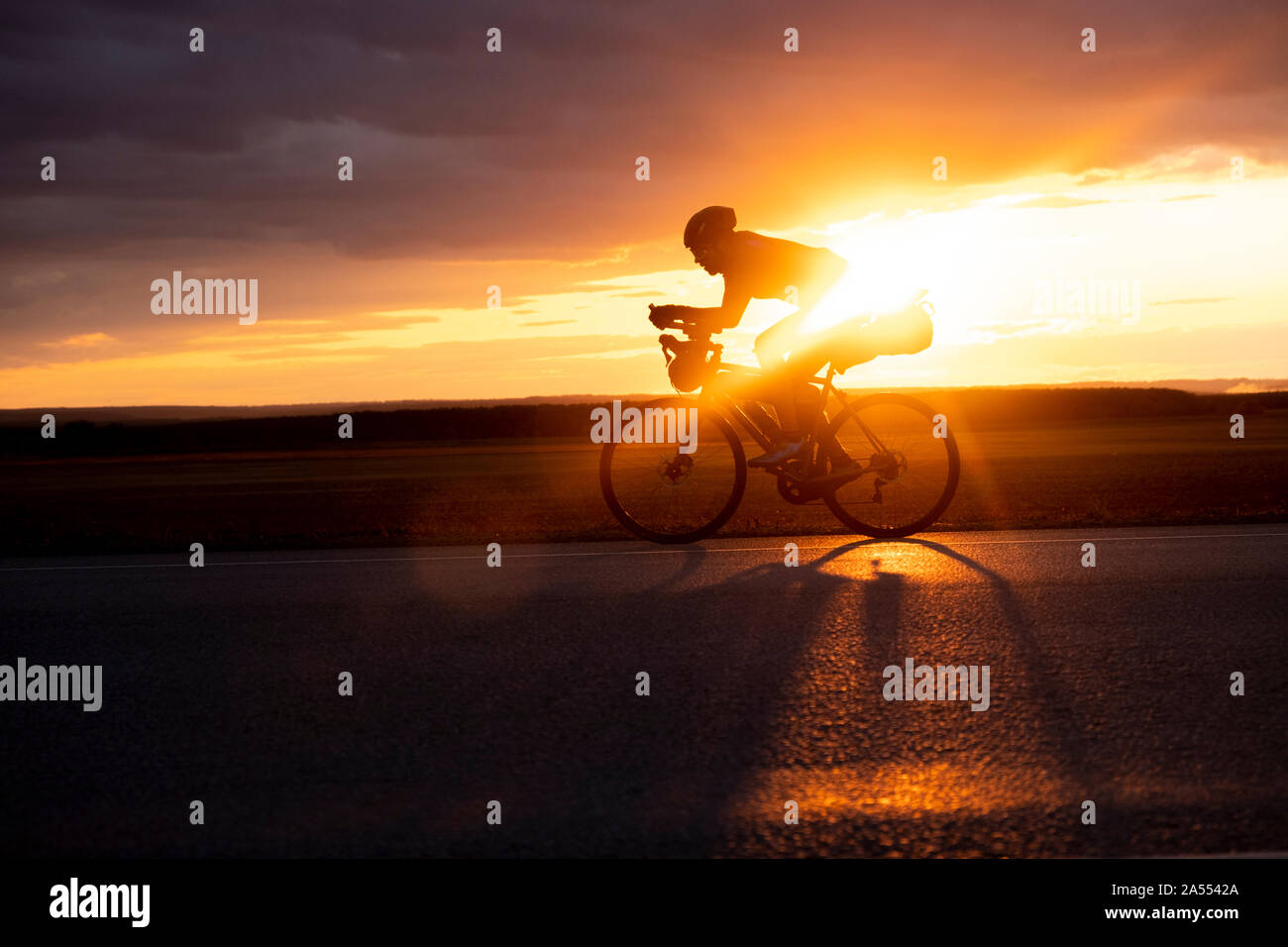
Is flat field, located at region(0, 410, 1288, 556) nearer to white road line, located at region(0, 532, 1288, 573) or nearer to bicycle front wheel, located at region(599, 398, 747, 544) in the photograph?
bicycle front wheel, located at region(599, 398, 747, 544)

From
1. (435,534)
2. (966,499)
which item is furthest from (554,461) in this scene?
(435,534)

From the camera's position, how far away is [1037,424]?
5575 centimetres

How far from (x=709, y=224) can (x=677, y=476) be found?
1.92 m

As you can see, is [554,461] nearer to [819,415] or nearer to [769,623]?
[819,415]

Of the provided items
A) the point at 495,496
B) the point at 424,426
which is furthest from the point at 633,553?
the point at 424,426

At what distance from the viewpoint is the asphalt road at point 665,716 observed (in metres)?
3.37

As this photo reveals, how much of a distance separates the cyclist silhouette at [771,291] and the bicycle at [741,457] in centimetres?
10

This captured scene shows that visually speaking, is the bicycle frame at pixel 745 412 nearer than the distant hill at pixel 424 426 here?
Yes
